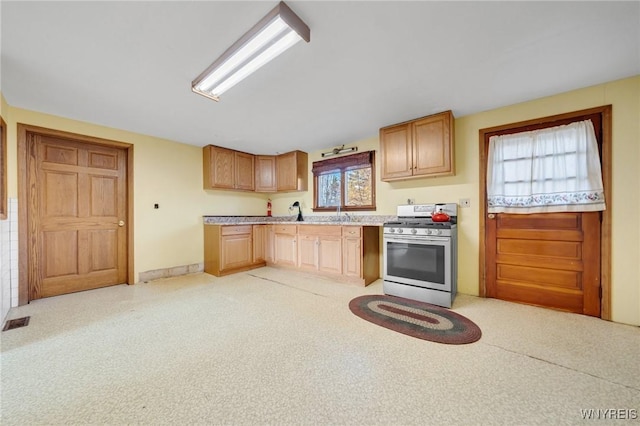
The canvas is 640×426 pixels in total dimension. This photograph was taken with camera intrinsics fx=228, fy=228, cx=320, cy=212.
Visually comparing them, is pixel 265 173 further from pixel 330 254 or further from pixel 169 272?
pixel 169 272

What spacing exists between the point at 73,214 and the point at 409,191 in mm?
4908

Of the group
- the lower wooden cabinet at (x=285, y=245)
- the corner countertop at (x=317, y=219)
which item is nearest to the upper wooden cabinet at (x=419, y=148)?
the corner countertop at (x=317, y=219)

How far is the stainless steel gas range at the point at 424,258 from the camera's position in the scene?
2.71 metres

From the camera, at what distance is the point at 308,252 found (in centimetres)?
410

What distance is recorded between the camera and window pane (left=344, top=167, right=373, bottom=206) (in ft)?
13.4

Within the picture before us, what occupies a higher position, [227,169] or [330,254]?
[227,169]

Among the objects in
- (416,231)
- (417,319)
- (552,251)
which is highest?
(416,231)

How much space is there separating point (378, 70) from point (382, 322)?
7.98 ft

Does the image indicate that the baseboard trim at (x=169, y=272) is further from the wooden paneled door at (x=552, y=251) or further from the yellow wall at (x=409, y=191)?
the wooden paneled door at (x=552, y=251)

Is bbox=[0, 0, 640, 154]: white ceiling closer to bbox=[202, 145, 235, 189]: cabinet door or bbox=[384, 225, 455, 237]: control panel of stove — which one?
bbox=[202, 145, 235, 189]: cabinet door

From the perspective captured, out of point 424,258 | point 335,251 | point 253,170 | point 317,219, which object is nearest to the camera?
point 424,258

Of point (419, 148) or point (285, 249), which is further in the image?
point (285, 249)

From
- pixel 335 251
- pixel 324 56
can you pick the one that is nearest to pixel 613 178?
pixel 324 56

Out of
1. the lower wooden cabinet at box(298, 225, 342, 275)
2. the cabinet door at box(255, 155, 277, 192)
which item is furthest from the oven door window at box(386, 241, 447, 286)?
Answer: the cabinet door at box(255, 155, 277, 192)
